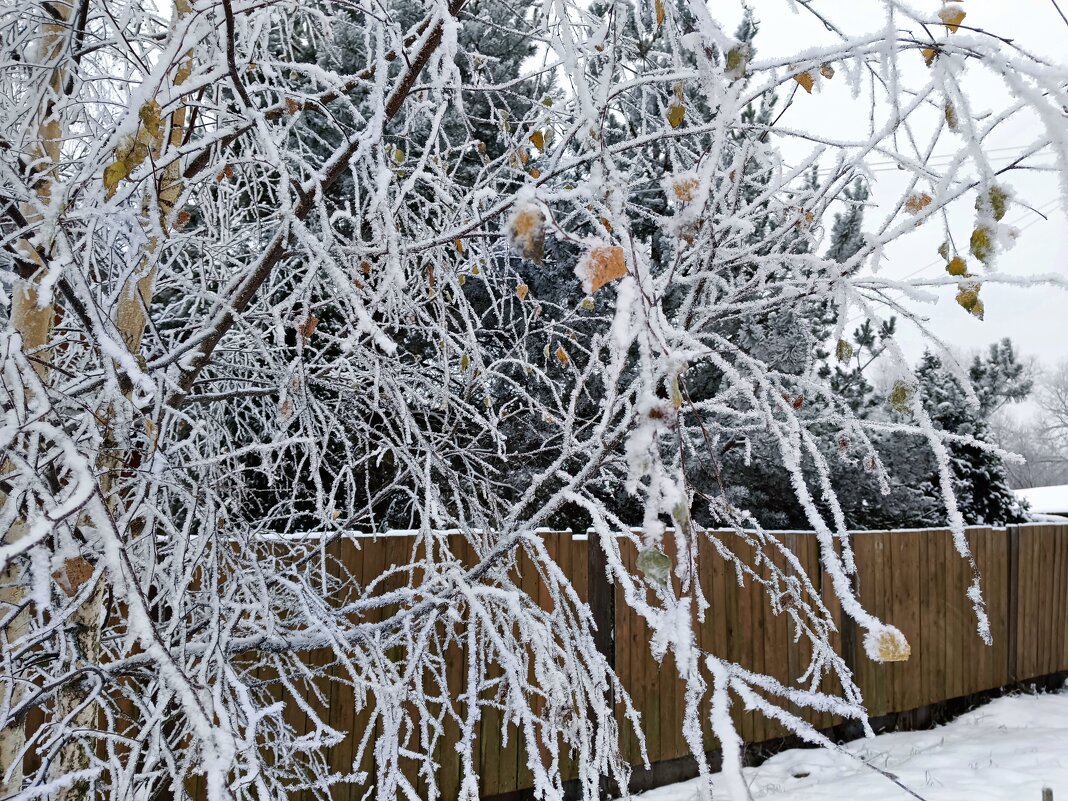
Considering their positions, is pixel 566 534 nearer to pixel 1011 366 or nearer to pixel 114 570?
pixel 114 570

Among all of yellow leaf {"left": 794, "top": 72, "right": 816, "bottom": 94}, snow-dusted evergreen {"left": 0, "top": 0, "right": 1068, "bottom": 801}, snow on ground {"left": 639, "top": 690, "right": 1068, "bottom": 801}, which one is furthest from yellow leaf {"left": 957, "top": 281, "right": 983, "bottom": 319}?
snow on ground {"left": 639, "top": 690, "right": 1068, "bottom": 801}

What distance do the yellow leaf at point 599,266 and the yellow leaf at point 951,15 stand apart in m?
0.52

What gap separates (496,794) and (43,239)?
388 cm

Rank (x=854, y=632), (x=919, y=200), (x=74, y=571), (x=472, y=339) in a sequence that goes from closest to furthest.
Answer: (x=74, y=571)
(x=919, y=200)
(x=472, y=339)
(x=854, y=632)

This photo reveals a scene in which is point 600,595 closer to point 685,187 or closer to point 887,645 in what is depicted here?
point 887,645

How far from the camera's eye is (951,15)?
867 mm

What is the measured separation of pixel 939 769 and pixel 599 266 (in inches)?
220

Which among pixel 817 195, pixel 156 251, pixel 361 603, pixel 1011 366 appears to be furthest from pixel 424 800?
pixel 1011 366

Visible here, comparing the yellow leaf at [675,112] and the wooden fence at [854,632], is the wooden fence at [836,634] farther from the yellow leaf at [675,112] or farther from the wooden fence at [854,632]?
the yellow leaf at [675,112]

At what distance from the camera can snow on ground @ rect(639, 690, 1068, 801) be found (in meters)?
4.37

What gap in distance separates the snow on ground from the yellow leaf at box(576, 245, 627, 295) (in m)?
3.86

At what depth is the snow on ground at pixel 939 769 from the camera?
4371 millimetres

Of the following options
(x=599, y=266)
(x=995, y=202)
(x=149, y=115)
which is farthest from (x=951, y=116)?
(x=149, y=115)

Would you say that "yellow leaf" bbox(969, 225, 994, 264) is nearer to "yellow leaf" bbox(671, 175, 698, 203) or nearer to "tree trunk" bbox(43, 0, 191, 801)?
"yellow leaf" bbox(671, 175, 698, 203)
